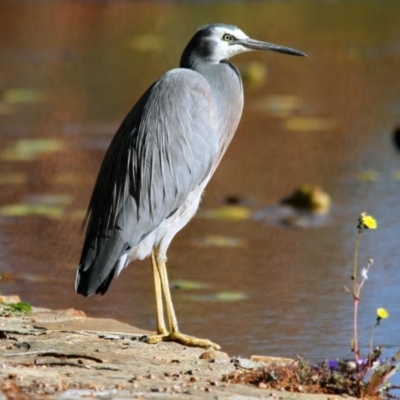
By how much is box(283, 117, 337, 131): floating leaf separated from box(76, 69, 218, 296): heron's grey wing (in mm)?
6627

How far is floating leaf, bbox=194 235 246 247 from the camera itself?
8.34 metres

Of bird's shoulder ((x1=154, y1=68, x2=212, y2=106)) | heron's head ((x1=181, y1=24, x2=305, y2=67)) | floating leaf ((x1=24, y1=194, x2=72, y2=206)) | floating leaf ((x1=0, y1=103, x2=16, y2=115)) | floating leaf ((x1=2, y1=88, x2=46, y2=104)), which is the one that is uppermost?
floating leaf ((x1=2, y1=88, x2=46, y2=104))

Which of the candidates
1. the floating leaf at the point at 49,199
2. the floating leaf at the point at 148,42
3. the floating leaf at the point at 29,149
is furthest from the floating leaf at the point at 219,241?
the floating leaf at the point at 148,42

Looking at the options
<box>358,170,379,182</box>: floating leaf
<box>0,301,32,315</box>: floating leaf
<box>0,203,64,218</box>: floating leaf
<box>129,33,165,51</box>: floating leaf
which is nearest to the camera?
<box>0,301,32,315</box>: floating leaf

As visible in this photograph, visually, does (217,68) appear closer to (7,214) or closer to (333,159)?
(7,214)

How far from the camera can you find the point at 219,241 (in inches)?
330

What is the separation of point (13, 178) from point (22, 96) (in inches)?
172

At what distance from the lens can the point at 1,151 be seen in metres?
11.7

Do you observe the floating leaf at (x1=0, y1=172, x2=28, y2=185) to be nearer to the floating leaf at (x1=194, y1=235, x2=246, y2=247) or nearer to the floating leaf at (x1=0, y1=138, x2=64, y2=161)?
the floating leaf at (x1=0, y1=138, x2=64, y2=161)

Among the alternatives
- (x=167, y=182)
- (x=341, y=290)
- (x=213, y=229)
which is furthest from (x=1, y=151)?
(x=167, y=182)

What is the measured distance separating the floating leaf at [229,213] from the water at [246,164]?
0.10m

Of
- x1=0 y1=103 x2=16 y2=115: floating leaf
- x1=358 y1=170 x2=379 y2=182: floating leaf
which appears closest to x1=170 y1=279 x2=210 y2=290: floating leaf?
x1=358 y1=170 x2=379 y2=182: floating leaf

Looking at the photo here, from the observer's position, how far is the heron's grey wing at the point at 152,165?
5566 mm

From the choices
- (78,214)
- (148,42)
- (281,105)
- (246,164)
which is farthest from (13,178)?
(148,42)
